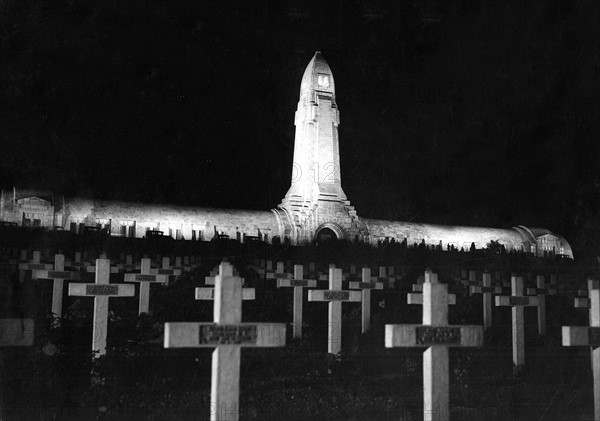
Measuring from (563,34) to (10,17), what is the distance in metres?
13.8

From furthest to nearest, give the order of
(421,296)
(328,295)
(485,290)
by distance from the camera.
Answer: (485,290) < (328,295) < (421,296)

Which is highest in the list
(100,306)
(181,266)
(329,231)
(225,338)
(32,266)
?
(329,231)

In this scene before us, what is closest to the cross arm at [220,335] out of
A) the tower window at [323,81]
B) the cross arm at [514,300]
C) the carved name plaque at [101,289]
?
the carved name plaque at [101,289]

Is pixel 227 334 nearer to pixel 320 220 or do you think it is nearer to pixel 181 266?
pixel 181 266

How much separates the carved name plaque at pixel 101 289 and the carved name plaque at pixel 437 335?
4.80 meters

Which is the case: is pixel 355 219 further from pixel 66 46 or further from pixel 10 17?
pixel 10 17

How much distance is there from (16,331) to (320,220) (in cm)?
2408

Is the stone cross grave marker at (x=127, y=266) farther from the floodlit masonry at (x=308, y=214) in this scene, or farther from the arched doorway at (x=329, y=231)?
the arched doorway at (x=329, y=231)

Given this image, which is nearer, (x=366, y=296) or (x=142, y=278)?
(x=142, y=278)

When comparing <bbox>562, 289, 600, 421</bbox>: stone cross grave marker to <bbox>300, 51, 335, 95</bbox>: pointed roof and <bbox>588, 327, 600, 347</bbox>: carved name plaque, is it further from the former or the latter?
<bbox>300, 51, 335, 95</bbox>: pointed roof

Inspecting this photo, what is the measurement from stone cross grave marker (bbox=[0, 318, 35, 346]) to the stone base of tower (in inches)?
913

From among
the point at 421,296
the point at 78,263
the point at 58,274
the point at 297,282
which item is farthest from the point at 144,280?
the point at 421,296

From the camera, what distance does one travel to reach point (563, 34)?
17094 mm

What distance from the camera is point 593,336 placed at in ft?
22.9
